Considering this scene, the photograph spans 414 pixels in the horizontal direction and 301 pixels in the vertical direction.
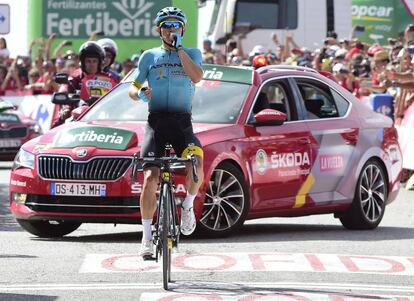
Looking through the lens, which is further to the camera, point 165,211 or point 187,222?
point 187,222

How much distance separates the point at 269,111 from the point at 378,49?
1160 centimetres

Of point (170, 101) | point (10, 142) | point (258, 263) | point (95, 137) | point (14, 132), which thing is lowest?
point (10, 142)

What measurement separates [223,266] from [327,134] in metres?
3.82

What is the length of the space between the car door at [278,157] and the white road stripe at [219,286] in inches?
138

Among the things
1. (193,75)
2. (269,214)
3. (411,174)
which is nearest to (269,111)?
(269,214)

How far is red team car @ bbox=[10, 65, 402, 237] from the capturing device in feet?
43.6

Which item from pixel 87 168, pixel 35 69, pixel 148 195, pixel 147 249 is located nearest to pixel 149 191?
pixel 148 195

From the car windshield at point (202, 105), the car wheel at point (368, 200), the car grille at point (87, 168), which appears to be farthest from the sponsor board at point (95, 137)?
the car wheel at point (368, 200)

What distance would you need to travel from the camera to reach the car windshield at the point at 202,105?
14180 mm

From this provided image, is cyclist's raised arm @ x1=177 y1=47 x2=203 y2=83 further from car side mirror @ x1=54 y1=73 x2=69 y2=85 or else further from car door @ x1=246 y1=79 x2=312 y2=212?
car side mirror @ x1=54 y1=73 x2=69 y2=85

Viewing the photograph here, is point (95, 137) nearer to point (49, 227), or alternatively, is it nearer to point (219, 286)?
point (49, 227)

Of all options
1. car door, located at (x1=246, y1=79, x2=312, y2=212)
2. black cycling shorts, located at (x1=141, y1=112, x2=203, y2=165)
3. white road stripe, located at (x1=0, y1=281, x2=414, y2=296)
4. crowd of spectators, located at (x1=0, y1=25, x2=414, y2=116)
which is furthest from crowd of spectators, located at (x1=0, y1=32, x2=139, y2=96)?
white road stripe, located at (x1=0, y1=281, x2=414, y2=296)

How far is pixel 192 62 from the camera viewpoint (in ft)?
36.1

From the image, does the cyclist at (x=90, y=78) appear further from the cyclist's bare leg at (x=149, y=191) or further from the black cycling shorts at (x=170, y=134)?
the cyclist's bare leg at (x=149, y=191)
